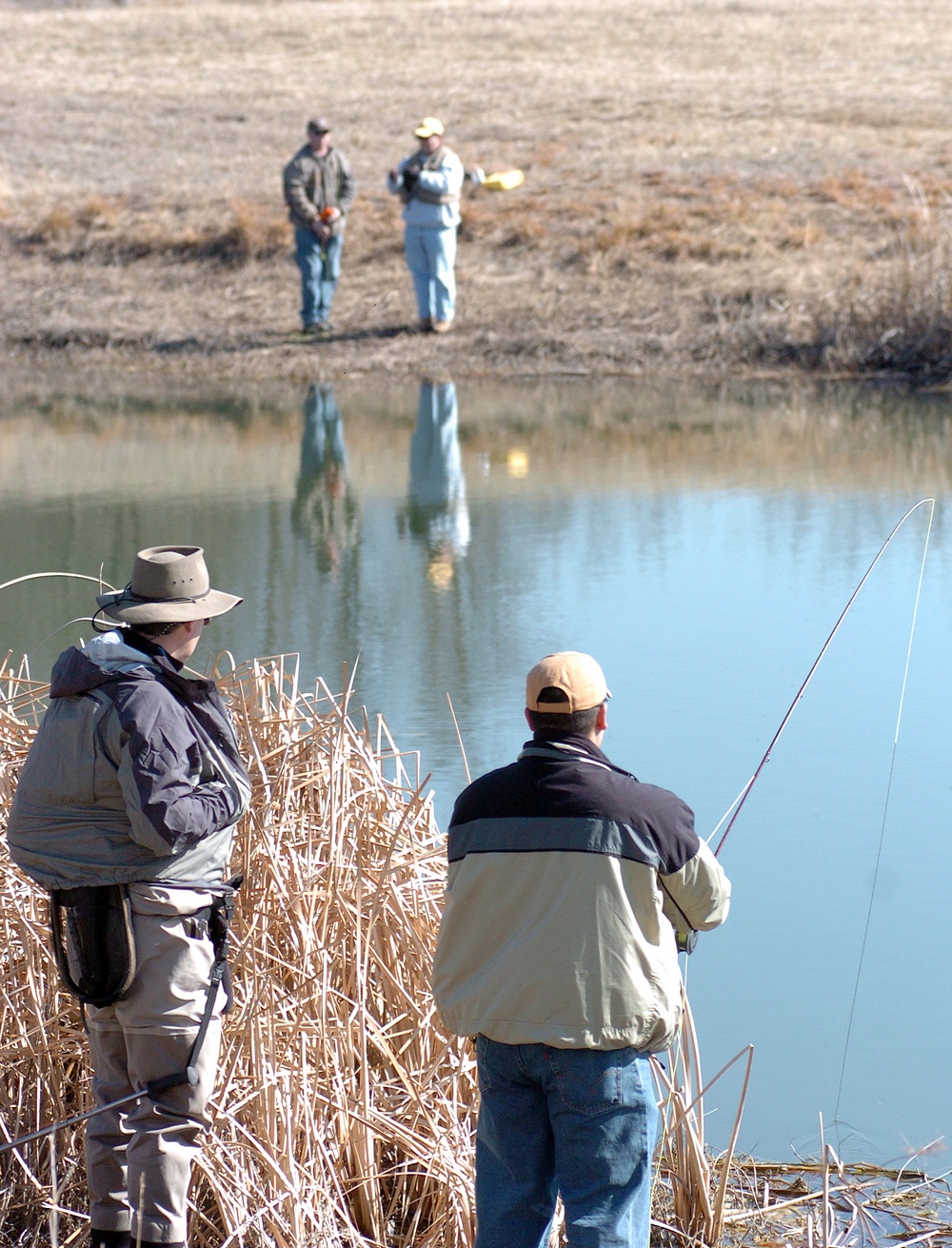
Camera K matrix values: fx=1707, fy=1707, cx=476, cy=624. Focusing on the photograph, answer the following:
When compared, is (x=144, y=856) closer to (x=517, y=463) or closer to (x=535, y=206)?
(x=517, y=463)

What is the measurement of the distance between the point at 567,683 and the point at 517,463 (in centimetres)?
998

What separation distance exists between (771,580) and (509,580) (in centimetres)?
143

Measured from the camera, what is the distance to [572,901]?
2650 mm

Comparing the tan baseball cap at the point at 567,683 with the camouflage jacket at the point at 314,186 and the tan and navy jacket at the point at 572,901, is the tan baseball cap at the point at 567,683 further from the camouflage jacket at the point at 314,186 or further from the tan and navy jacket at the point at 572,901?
the camouflage jacket at the point at 314,186

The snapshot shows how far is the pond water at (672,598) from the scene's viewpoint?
4652 mm

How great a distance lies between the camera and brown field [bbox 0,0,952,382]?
1681cm

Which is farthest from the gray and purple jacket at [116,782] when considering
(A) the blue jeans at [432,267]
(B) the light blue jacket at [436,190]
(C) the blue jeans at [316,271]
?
(C) the blue jeans at [316,271]

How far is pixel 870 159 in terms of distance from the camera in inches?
891

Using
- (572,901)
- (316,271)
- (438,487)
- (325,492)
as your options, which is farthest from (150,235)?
(572,901)

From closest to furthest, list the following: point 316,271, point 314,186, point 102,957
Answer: point 102,957 < point 314,186 < point 316,271

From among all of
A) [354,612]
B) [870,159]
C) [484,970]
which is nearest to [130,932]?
[484,970]

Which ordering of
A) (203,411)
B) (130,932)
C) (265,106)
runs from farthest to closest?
(265,106)
(203,411)
(130,932)

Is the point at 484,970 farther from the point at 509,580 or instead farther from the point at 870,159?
the point at 870,159

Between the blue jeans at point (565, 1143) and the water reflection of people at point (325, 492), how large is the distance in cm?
712
